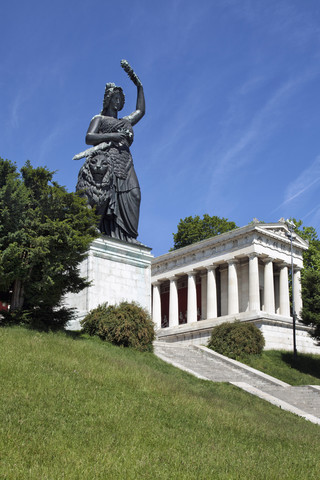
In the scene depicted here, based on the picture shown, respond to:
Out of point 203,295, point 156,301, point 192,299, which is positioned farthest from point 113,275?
point 156,301

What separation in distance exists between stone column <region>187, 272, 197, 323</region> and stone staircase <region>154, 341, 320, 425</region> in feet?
65.6

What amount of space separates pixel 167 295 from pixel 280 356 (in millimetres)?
21831

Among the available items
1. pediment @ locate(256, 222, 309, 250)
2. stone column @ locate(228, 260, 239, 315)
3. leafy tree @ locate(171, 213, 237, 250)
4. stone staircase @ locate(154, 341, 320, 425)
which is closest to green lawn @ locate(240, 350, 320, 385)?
stone staircase @ locate(154, 341, 320, 425)

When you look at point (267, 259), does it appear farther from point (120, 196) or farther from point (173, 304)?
point (120, 196)

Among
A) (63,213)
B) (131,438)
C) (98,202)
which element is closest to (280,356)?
(98,202)

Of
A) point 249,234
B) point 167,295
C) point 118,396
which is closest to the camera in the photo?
point 118,396

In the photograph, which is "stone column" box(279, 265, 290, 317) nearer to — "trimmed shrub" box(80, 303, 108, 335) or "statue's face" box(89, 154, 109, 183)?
"statue's face" box(89, 154, 109, 183)

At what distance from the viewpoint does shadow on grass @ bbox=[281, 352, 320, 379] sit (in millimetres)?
30172

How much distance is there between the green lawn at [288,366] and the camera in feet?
88.0

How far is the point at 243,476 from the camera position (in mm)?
7953

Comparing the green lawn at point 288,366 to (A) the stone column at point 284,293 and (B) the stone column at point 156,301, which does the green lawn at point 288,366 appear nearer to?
(A) the stone column at point 284,293

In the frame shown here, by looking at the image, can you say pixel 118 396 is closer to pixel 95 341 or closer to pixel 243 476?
pixel 243 476

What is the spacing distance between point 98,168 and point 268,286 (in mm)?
23943

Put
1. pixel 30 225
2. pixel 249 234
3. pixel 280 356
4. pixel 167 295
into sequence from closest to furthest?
pixel 30 225 < pixel 280 356 < pixel 249 234 < pixel 167 295
